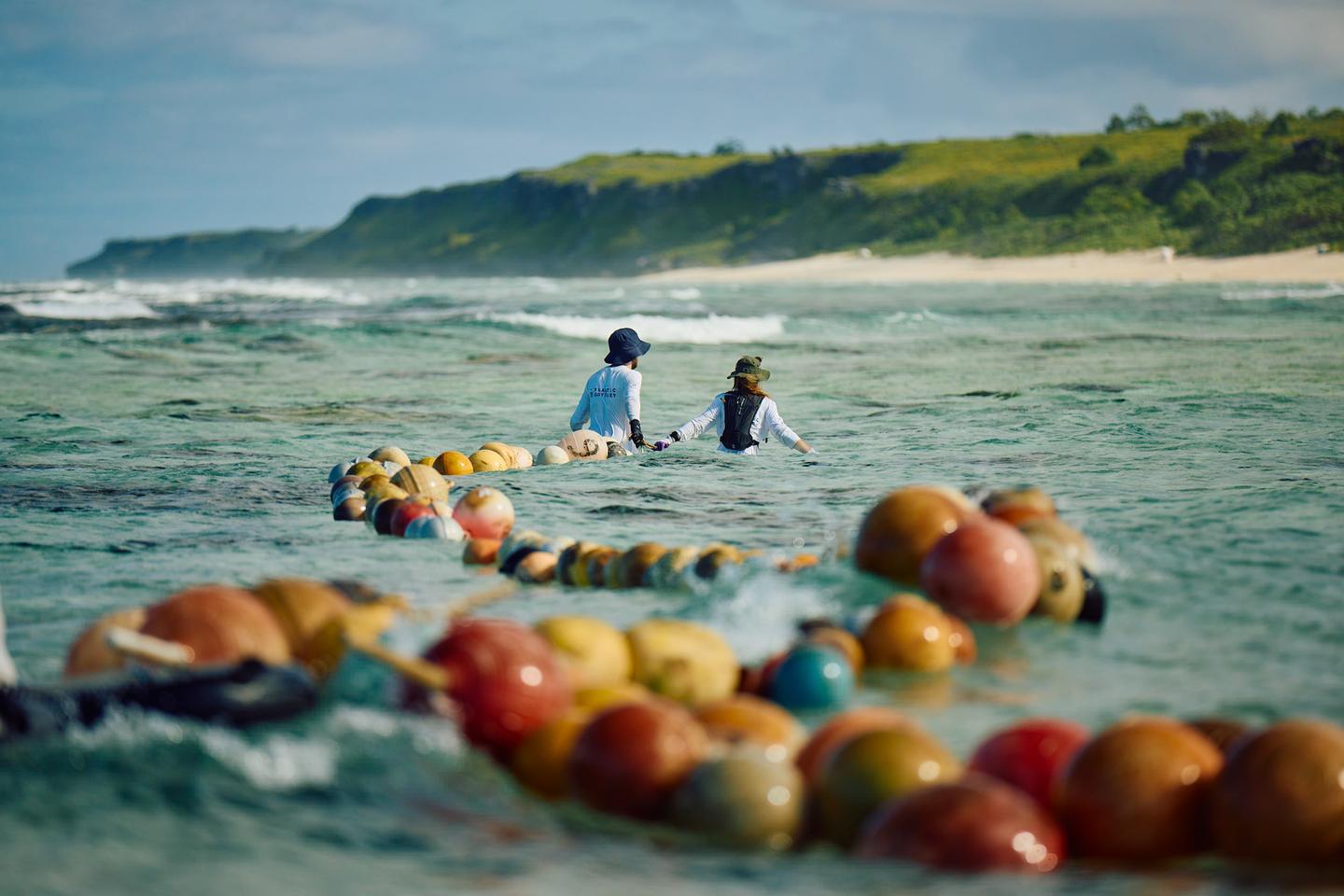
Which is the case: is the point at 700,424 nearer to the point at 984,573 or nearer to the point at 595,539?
the point at 595,539

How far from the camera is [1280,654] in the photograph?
23.3 ft

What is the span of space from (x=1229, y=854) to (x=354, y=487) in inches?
349

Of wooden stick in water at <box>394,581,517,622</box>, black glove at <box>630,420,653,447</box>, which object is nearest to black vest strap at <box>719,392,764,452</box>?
black glove at <box>630,420,653,447</box>

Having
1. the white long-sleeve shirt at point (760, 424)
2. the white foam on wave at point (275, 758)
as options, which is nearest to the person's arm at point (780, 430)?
the white long-sleeve shirt at point (760, 424)

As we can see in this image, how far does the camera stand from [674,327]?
4312cm

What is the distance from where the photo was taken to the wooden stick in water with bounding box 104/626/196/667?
18.6ft

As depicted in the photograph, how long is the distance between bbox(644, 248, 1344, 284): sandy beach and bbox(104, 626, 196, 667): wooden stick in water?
60533 millimetres

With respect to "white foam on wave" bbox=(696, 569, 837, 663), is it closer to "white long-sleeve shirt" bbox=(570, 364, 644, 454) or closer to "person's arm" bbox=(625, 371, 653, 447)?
"person's arm" bbox=(625, 371, 653, 447)

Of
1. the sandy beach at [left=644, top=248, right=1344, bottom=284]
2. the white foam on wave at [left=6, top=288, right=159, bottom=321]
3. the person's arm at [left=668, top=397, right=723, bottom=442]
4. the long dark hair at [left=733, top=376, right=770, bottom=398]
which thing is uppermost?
the sandy beach at [left=644, top=248, right=1344, bottom=284]

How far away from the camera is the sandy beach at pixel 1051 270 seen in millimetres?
66500

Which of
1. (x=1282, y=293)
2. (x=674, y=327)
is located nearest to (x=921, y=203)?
(x=1282, y=293)

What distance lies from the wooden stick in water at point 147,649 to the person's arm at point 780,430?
8.45m

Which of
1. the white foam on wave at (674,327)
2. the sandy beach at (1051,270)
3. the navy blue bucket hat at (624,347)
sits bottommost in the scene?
the navy blue bucket hat at (624,347)

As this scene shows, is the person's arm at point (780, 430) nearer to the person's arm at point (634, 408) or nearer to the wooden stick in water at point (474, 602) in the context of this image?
the person's arm at point (634, 408)
